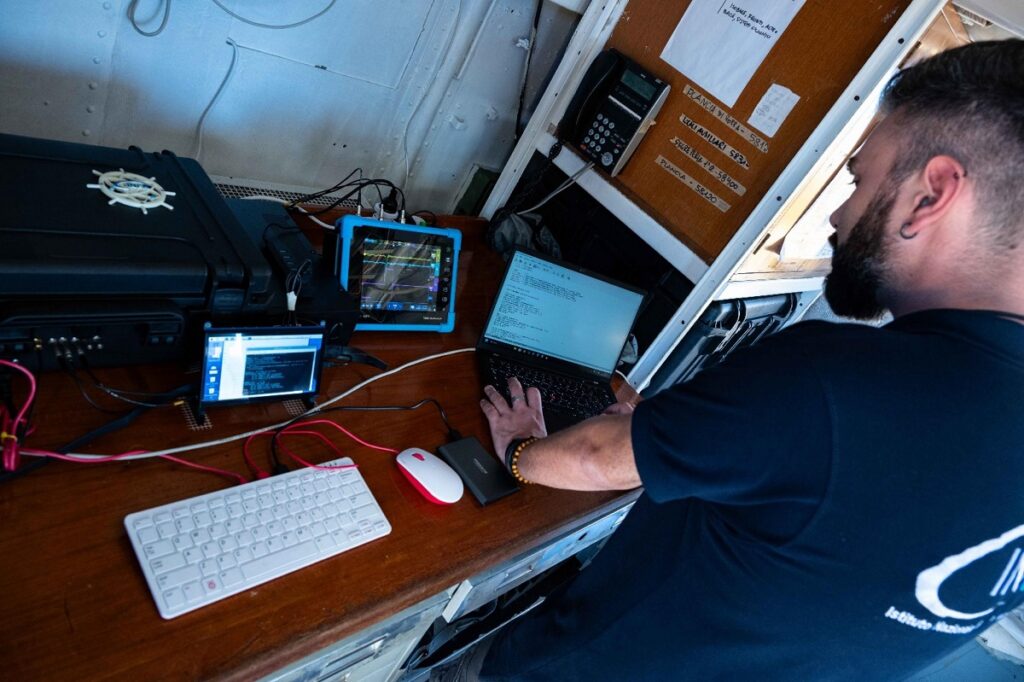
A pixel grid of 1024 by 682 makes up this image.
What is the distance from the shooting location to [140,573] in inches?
26.0

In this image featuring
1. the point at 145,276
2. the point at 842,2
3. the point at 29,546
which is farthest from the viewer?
the point at 842,2

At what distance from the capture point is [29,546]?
0.64m

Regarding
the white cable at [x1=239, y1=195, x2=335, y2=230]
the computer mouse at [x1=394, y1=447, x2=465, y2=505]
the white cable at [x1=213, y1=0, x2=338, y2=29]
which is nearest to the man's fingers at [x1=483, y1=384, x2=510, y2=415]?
the computer mouse at [x1=394, y1=447, x2=465, y2=505]

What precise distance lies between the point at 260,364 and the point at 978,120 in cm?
101

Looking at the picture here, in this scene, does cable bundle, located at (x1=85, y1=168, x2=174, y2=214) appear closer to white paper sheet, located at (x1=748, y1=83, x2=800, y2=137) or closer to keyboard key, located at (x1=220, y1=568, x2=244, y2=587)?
keyboard key, located at (x1=220, y1=568, x2=244, y2=587)

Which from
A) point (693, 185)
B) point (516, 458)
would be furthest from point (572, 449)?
point (693, 185)

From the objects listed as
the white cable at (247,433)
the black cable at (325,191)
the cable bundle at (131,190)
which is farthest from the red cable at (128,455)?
the black cable at (325,191)

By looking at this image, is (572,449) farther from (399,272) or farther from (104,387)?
(104,387)

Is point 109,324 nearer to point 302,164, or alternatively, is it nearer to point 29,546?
point 29,546

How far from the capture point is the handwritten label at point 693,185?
1352 mm

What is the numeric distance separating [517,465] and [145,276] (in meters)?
0.63

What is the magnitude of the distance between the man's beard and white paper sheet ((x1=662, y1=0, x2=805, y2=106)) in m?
0.59

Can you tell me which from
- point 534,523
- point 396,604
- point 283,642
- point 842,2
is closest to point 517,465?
point 534,523

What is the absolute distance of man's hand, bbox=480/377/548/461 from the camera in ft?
3.60
